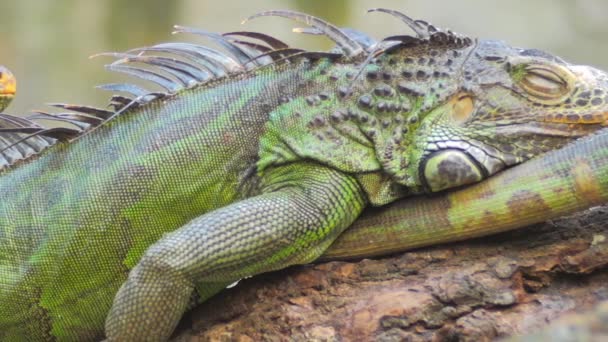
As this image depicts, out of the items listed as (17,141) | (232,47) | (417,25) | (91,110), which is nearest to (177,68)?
(232,47)

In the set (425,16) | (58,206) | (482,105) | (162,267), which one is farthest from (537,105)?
(425,16)

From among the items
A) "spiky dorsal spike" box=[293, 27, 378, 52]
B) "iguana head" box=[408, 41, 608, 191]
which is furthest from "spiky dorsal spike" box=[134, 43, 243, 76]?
"iguana head" box=[408, 41, 608, 191]

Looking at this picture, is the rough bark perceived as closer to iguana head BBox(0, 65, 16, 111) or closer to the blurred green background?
iguana head BBox(0, 65, 16, 111)

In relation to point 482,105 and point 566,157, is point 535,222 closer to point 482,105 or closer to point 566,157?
point 566,157

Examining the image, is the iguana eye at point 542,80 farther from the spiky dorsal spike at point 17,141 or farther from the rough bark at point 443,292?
the spiky dorsal spike at point 17,141

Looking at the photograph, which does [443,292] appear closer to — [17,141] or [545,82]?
[545,82]
